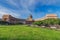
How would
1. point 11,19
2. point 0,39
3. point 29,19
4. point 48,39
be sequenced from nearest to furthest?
point 0,39 < point 48,39 < point 29,19 < point 11,19

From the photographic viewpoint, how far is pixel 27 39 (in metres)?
19.4

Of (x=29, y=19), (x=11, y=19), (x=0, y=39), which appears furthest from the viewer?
(x=11, y=19)

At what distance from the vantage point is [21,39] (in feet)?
62.8

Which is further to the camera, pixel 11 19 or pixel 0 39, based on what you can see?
pixel 11 19

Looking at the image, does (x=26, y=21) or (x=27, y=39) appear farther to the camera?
(x=26, y=21)

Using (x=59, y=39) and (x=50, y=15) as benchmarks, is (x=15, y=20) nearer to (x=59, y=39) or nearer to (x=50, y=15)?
(x=50, y=15)

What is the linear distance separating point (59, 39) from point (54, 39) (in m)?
0.57

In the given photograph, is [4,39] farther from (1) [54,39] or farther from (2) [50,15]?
(2) [50,15]

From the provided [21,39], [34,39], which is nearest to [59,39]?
[34,39]

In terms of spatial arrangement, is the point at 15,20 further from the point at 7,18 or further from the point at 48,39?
the point at 48,39

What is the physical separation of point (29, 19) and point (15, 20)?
7708 millimetres

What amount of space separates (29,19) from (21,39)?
6295 cm

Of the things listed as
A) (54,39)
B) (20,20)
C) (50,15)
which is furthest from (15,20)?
(54,39)

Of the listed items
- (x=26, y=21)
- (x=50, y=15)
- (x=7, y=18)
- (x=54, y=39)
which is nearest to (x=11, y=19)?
(x=7, y=18)
